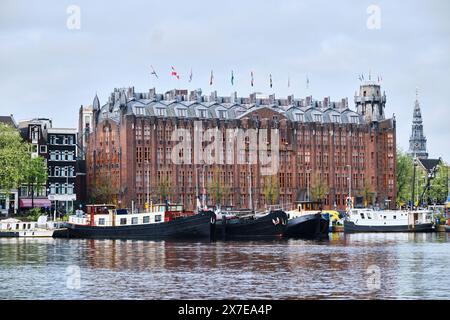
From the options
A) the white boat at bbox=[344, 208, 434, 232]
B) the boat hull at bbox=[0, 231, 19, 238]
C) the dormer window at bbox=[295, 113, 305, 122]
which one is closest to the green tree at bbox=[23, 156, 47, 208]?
the boat hull at bbox=[0, 231, 19, 238]

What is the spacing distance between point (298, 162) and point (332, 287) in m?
138

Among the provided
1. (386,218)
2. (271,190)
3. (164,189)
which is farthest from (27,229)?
(271,190)

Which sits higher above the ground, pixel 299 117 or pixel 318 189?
pixel 299 117

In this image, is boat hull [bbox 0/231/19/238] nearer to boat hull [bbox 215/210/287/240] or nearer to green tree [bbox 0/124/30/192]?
green tree [bbox 0/124/30/192]

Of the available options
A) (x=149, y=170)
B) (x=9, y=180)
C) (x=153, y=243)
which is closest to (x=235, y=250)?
(x=153, y=243)

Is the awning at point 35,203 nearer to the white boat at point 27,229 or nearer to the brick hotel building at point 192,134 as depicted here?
the brick hotel building at point 192,134

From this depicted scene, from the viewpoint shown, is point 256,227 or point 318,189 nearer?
point 256,227

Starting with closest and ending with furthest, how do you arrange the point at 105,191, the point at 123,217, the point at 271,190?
the point at 123,217, the point at 105,191, the point at 271,190

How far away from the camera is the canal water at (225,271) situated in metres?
56.3

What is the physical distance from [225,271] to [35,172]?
8349cm

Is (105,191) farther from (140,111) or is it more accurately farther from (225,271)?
(225,271)

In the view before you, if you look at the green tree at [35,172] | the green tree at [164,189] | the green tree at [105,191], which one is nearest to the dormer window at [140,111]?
the green tree at [164,189]

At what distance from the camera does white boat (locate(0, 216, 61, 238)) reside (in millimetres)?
127875

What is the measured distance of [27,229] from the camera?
129 meters
